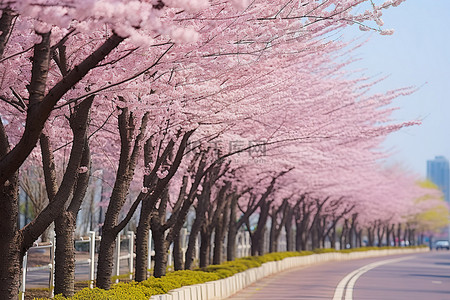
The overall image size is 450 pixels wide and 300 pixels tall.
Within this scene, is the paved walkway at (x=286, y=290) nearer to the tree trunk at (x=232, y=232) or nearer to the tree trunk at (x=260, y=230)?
the tree trunk at (x=232, y=232)

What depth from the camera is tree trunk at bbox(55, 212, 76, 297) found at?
40.1 ft

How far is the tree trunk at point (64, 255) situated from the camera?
40.1ft

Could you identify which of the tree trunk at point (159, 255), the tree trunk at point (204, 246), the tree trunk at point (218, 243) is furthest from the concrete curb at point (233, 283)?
the tree trunk at point (204, 246)

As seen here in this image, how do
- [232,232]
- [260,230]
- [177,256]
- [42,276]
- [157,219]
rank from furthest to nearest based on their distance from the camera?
[260,230]
[232,232]
[177,256]
[42,276]
[157,219]

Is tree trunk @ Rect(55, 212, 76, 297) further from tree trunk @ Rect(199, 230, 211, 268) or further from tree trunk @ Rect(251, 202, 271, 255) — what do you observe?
tree trunk @ Rect(251, 202, 271, 255)

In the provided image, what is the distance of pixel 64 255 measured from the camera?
12.3 meters

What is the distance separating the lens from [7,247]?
31.6 feet

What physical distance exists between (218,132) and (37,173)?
16156mm

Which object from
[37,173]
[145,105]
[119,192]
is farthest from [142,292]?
[37,173]

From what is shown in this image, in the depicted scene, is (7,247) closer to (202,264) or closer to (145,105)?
(145,105)

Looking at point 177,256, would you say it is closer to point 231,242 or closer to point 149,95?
point 231,242

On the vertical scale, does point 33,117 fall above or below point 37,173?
below

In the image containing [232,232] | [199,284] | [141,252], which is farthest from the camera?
[232,232]

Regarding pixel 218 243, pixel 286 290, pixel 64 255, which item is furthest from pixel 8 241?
pixel 218 243
